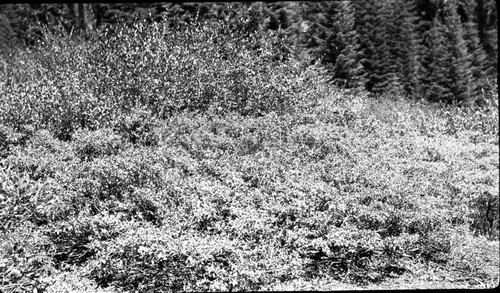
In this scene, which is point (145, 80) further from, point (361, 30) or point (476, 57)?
point (476, 57)

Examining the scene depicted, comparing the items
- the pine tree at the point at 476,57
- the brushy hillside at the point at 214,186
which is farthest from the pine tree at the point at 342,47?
the pine tree at the point at 476,57

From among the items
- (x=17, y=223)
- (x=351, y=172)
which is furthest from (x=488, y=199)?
(x=17, y=223)

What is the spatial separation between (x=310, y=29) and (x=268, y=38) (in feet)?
16.9

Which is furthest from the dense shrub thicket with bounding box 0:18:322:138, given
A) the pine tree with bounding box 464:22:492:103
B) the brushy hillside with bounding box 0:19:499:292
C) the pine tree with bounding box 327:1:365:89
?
the pine tree with bounding box 464:22:492:103

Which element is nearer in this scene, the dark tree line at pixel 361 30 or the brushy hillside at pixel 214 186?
the brushy hillside at pixel 214 186

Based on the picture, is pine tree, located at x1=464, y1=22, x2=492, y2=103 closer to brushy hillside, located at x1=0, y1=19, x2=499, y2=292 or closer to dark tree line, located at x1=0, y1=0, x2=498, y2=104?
dark tree line, located at x1=0, y1=0, x2=498, y2=104

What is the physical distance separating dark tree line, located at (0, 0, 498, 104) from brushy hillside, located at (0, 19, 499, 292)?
2.00 meters

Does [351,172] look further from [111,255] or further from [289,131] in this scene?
[111,255]

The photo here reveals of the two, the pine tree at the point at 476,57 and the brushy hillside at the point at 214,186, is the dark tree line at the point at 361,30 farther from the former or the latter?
the brushy hillside at the point at 214,186

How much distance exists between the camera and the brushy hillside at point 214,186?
400 centimetres

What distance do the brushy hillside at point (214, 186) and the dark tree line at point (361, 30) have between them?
200 centimetres

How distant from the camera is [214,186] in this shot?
4.73 metres

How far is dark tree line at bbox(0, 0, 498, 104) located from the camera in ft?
34.9

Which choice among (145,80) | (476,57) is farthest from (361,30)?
(145,80)
